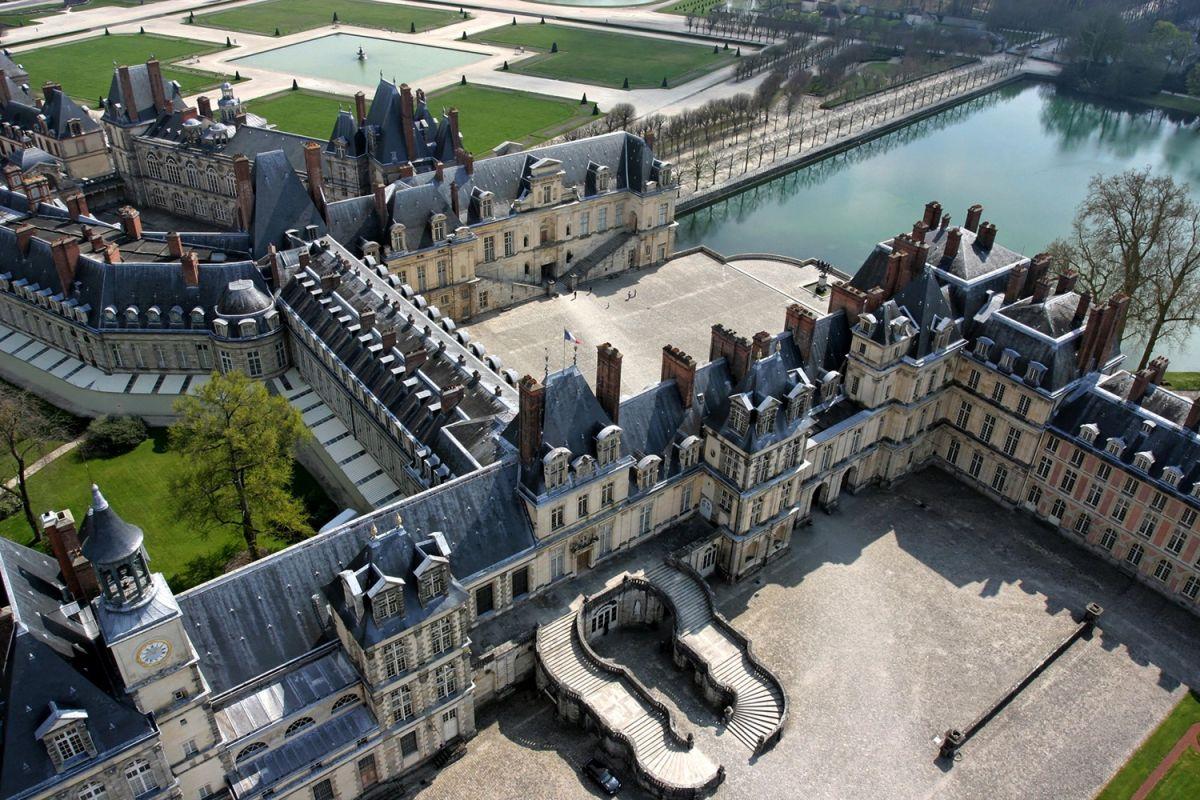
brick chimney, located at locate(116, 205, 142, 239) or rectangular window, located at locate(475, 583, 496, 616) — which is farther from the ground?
brick chimney, located at locate(116, 205, 142, 239)

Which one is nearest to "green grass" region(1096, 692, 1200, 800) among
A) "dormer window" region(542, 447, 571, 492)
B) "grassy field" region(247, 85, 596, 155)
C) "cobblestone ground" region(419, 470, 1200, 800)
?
"cobblestone ground" region(419, 470, 1200, 800)

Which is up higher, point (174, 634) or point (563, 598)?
point (174, 634)

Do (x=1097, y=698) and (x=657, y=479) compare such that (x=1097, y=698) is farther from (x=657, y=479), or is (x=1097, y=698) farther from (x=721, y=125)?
(x=721, y=125)

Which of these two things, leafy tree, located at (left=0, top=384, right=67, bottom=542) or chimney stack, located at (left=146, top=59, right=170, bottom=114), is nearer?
leafy tree, located at (left=0, top=384, right=67, bottom=542)

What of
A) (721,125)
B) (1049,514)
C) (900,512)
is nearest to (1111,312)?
(1049,514)

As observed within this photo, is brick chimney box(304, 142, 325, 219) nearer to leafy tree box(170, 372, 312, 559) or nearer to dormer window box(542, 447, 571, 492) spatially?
leafy tree box(170, 372, 312, 559)

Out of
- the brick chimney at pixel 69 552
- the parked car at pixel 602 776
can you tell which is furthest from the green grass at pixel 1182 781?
the brick chimney at pixel 69 552

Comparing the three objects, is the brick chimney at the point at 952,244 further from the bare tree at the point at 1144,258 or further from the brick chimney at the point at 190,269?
the brick chimney at the point at 190,269

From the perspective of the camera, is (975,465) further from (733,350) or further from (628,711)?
(628,711)
